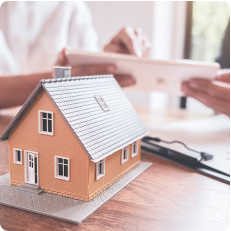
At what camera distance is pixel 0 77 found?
1603mm

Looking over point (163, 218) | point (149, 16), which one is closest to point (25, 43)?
point (149, 16)

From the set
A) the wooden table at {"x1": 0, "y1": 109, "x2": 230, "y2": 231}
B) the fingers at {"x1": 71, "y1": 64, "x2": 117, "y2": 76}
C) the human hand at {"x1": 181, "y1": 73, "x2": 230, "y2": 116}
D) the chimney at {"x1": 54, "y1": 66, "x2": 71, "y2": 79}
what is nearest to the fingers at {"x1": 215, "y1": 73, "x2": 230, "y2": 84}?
the human hand at {"x1": 181, "y1": 73, "x2": 230, "y2": 116}

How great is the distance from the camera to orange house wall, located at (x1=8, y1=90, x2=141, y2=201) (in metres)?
0.76

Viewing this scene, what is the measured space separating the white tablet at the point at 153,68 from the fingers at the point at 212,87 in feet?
0.10

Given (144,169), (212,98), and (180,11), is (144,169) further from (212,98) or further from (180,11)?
(180,11)

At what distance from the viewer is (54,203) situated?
0.74 m

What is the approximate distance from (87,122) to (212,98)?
100 centimetres

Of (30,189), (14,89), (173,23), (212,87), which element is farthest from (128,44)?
(173,23)

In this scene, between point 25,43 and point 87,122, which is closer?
point 87,122

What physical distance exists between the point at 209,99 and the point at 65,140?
1051mm

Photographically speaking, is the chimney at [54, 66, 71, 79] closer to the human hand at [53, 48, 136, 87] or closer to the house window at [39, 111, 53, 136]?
the house window at [39, 111, 53, 136]

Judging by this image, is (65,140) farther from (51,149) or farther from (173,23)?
(173,23)

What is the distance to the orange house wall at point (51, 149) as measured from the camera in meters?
0.76

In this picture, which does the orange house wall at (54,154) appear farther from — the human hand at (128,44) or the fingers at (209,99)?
the human hand at (128,44)
